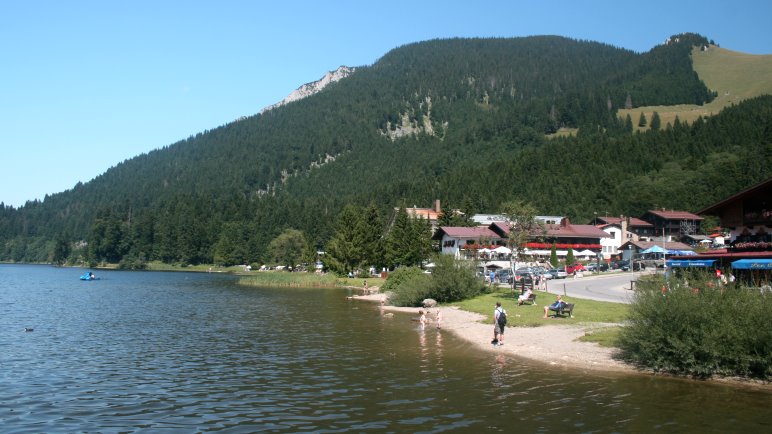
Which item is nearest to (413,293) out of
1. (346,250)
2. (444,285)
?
(444,285)

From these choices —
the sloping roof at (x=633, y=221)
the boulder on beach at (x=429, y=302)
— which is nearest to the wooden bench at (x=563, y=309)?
the boulder on beach at (x=429, y=302)

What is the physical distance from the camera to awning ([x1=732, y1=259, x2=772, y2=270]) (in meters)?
41.9

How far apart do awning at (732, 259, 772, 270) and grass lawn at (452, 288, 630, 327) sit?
33.0 feet

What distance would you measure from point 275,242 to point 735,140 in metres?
138

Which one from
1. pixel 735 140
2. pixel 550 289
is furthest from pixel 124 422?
pixel 735 140

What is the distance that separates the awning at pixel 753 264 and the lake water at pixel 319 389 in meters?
23.9

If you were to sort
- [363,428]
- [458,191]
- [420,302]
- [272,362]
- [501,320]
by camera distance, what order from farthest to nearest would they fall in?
[458,191] → [420,302] → [501,320] → [272,362] → [363,428]

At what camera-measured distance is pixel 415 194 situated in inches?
7515

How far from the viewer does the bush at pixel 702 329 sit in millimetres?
21594

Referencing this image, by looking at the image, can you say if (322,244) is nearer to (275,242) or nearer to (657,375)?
(275,242)

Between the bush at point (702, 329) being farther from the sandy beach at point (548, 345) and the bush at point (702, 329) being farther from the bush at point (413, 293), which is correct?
the bush at point (413, 293)

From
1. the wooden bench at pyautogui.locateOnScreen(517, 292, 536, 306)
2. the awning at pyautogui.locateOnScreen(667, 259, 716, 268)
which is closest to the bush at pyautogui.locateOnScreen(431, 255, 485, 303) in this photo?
the wooden bench at pyautogui.locateOnScreen(517, 292, 536, 306)

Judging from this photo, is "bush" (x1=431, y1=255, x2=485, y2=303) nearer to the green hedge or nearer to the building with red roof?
the green hedge

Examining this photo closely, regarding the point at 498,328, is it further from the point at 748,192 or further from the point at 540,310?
the point at 748,192
